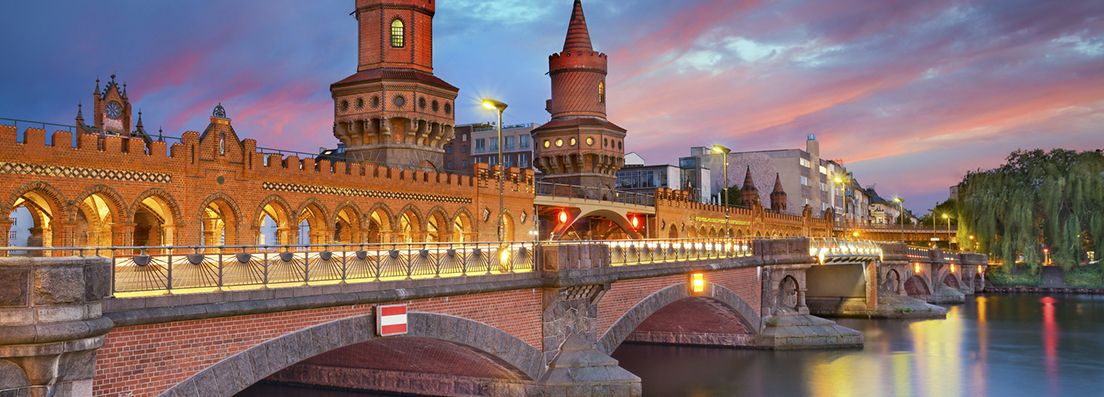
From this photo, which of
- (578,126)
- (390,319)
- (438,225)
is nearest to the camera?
(390,319)

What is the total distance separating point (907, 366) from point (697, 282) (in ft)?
41.3

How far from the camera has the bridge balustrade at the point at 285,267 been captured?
1817cm

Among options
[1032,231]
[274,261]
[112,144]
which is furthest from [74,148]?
[1032,231]

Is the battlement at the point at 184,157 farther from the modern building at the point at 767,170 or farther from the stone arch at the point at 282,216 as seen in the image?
the modern building at the point at 767,170

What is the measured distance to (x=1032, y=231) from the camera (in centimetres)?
9162

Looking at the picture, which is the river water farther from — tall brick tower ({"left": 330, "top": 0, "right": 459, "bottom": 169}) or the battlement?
tall brick tower ({"left": 330, "top": 0, "right": 459, "bottom": 169})

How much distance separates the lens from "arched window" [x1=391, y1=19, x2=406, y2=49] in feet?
179

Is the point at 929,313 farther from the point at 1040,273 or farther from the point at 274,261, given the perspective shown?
the point at 274,261

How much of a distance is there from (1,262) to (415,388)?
20.4m

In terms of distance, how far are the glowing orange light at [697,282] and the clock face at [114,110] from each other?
40.0 metres

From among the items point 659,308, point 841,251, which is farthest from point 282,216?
point 841,251

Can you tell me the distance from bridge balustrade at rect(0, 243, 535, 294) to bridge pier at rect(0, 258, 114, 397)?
1.88ft

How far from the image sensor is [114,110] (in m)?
62.8

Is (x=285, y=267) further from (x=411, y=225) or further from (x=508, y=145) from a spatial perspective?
(x=508, y=145)
